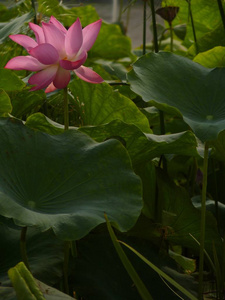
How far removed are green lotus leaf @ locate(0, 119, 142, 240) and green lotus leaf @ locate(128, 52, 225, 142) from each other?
148mm

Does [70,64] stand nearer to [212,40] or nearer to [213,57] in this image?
[213,57]

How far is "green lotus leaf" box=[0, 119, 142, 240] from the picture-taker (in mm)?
751

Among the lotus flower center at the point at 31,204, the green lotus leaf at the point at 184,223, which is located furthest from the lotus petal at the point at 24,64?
the green lotus leaf at the point at 184,223

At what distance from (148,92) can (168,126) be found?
53cm

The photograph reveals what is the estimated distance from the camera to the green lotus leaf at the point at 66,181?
0.75 meters

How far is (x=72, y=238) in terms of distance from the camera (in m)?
0.74

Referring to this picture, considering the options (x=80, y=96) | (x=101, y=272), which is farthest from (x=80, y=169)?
(x=80, y=96)

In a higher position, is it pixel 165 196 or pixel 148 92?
pixel 148 92

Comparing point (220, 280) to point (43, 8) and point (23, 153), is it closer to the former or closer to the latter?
point (23, 153)

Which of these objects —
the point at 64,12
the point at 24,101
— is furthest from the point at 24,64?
the point at 64,12

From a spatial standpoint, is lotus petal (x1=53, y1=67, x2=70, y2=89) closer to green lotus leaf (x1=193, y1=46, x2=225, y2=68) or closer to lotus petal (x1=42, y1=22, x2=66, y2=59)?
lotus petal (x1=42, y1=22, x2=66, y2=59)

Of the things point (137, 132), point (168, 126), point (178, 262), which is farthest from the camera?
point (168, 126)

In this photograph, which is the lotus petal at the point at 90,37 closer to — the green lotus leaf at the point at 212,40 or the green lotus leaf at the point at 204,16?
the green lotus leaf at the point at 212,40

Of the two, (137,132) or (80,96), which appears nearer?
(137,132)
